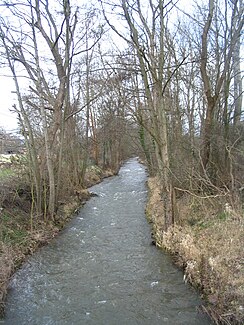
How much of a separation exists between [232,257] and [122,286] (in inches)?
95.8

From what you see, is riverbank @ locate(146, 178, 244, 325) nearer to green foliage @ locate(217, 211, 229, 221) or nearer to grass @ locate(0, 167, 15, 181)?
green foliage @ locate(217, 211, 229, 221)

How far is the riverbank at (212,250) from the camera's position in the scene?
521 cm

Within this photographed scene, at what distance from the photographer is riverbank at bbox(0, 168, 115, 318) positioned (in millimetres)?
7344

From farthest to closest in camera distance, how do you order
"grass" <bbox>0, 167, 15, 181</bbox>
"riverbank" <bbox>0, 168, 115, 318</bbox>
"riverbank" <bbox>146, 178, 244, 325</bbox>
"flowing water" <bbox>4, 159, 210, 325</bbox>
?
"grass" <bbox>0, 167, 15, 181</bbox>, "riverbank" <bbox>0, 168, 115, 318</bbox>, "flowing water" <bbox>4, 159, 210, 325</bbox>, "riverbank" <bbox>146, 178, 244, 325</bbox>

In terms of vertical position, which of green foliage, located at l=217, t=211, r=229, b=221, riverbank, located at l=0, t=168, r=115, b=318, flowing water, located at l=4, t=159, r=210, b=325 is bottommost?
flowing water, located at l=4, t=159, r=210, b=325

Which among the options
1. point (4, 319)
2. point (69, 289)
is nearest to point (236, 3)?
point (69, 289)

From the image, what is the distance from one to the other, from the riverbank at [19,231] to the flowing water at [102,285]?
11.0 inches

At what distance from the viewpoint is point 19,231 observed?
31.6 ft

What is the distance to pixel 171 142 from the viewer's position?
558 inches

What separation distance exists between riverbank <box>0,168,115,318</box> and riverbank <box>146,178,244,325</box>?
3695 mm

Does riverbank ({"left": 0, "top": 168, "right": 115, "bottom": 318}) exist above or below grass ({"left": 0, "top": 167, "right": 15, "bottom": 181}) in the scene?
below

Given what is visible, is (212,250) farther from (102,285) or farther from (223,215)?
(102,285)

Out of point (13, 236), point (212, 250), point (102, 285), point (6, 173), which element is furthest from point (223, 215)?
point (6, 173)

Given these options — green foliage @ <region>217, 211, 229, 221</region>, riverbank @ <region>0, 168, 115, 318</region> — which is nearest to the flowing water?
riverbank @ <region>0, 168, 115, 318</region>
